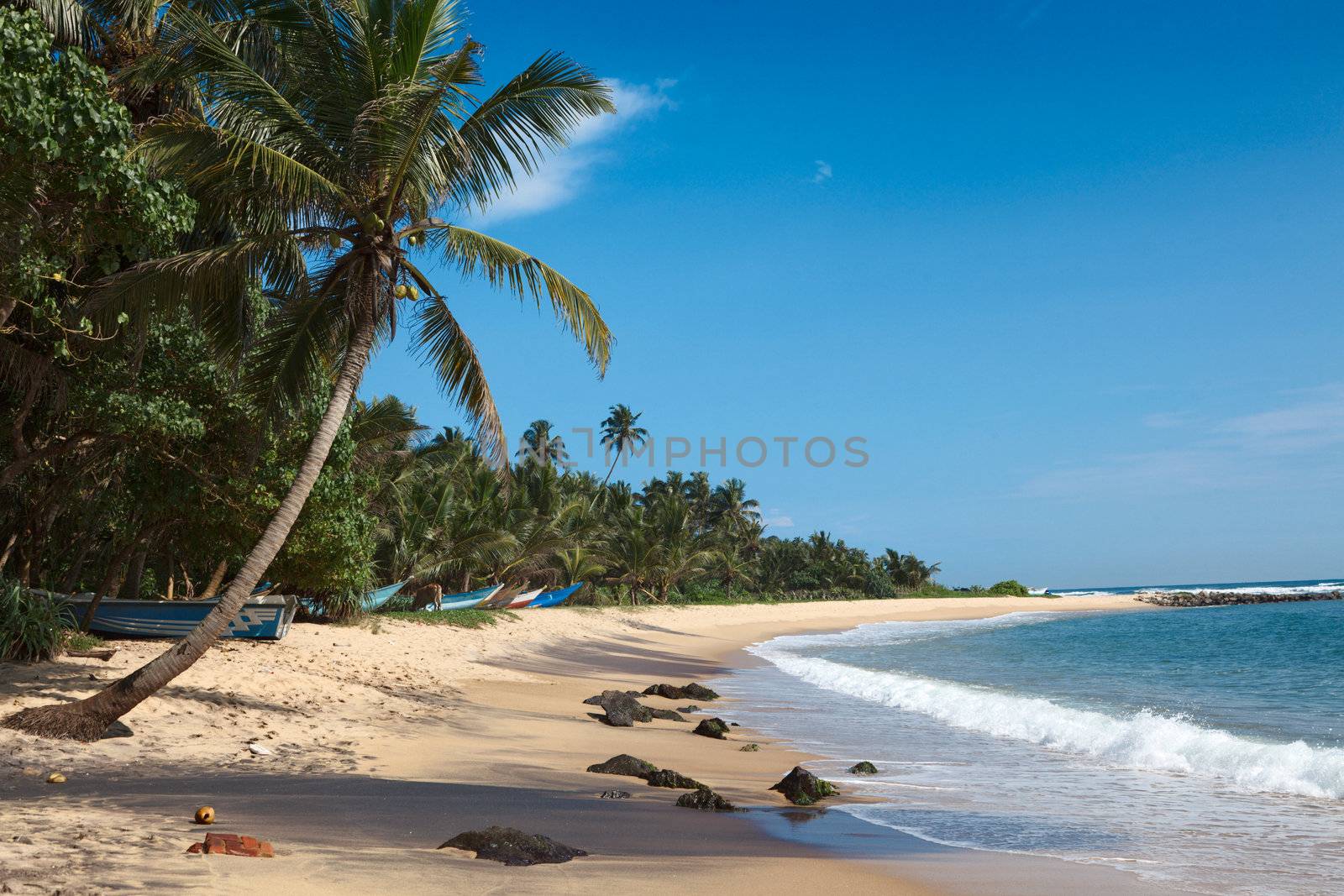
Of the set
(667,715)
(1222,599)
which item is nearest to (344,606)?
(667,715)

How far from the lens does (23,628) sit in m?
9.48

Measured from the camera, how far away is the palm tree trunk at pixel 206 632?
749cm

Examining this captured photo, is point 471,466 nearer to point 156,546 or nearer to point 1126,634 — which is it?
point 156,546

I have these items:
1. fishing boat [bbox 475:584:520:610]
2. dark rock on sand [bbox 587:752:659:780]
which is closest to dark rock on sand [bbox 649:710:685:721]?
dark rock on sand [bbox 587:752:659:780]

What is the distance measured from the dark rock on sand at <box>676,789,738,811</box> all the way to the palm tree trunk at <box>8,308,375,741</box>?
4.06 meters

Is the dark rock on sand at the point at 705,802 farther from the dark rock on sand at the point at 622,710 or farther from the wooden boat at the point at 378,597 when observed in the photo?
the wooden boat at the point at 378,597

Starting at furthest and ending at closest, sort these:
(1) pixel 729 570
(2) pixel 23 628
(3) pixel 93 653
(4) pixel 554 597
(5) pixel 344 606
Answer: (1) pixel 729 570 < (4) pixel 554 597 < (5) pixel 344 606 < (3) pixel 93 653 < (2) pixel 23 628

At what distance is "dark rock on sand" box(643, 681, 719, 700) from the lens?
1506 cm

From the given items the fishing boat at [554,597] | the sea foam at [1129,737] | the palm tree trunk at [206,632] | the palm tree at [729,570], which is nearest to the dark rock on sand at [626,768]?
the palm tree trunk at [206,632]

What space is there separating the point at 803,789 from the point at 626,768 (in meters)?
1.62

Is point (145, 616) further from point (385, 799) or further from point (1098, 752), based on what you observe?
point (1098, 752)

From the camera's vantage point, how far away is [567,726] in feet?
36.8

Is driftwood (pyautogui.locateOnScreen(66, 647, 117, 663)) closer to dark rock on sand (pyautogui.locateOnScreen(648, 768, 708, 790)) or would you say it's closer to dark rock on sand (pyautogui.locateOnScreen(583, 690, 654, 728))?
dark rock on sand (pyautogui.locateOnScreen(583, 690, 654, 728))

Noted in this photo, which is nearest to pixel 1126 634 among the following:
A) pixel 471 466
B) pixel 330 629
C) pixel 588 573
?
pixel 588 573
